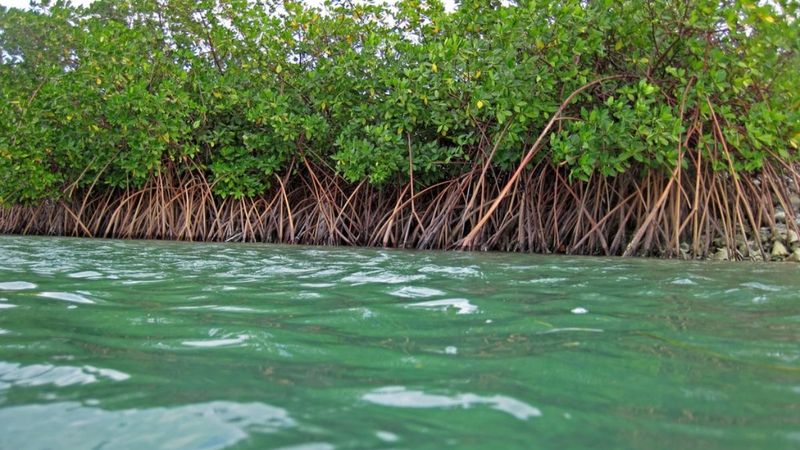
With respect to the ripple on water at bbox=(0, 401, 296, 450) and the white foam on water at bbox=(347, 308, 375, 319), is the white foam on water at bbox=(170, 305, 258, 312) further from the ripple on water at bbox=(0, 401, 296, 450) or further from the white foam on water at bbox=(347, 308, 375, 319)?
the ripple on water at bbox=(0, 401, 296, 450)

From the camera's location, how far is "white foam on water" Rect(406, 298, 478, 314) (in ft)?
8.45

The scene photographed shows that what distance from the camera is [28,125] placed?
9367 mm

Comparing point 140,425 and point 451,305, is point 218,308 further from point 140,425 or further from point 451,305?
point 140,425

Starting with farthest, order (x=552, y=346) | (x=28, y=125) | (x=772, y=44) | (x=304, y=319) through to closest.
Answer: (x=28, y=125), (x=772, y=44), (x=304, y=319), (x=552, y=346)

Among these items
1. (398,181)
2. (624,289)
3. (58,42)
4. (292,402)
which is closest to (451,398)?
(292,402)

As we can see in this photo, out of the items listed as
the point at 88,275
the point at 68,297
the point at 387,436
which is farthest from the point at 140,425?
the point at 88,275

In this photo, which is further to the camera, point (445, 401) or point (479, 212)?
point (479, 212)

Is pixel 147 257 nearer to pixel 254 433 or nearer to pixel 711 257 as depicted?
pixel 254 433

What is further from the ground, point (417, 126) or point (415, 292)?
point (417, 126)

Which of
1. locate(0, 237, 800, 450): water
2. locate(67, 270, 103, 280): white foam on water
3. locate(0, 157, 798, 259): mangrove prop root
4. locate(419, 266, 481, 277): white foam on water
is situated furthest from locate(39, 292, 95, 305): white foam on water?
locate(0, 157, 798, 259): mangrove prop root

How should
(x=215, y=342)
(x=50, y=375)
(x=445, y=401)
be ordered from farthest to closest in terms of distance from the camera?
(x=215, y=342)
(x=50, y=375)
(x=445, y=401)

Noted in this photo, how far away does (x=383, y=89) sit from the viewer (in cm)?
817

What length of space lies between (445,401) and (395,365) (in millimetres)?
333

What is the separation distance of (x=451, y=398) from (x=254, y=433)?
45 centimetres
